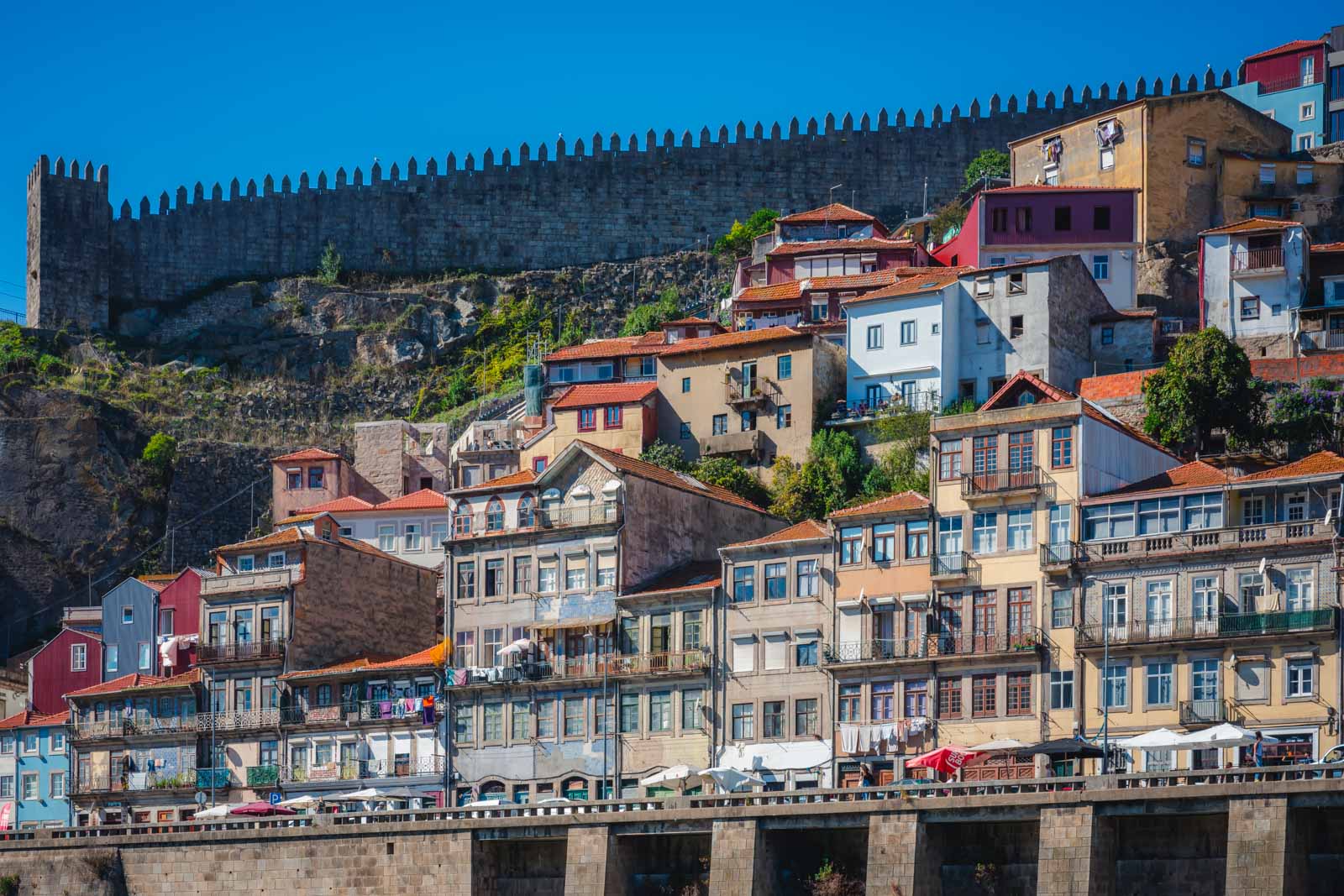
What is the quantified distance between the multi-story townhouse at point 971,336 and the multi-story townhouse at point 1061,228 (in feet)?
22.9

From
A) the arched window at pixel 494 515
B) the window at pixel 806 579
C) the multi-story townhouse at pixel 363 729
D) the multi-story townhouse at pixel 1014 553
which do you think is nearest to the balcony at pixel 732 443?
the arched window at pixel 494 515

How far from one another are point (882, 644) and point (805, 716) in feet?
9.24

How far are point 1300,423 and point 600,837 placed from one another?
85.6ft

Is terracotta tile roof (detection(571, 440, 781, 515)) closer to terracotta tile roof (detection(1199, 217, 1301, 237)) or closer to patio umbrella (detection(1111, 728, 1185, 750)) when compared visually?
patio umbrella (detection(1111, 728, 1185, 750))

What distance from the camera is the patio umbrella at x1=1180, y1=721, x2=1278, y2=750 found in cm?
5322

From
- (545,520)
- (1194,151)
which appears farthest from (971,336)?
(1194,151)

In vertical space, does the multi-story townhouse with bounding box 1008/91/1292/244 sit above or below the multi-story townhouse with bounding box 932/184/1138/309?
above

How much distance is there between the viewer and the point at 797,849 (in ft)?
183

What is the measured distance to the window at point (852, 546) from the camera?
2539 inches

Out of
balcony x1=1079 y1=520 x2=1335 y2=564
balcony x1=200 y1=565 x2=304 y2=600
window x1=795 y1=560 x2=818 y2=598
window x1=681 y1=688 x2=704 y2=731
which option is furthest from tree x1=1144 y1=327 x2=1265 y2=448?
balcony x1=200 y1=565 x2=304 y2=600

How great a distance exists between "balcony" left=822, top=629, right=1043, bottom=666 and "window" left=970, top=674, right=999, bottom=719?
670 mm

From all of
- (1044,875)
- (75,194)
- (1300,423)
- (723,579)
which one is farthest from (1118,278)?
(75,194)

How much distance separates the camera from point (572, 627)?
6831 cm

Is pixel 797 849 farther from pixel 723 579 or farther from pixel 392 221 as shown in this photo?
pixel 392 221
